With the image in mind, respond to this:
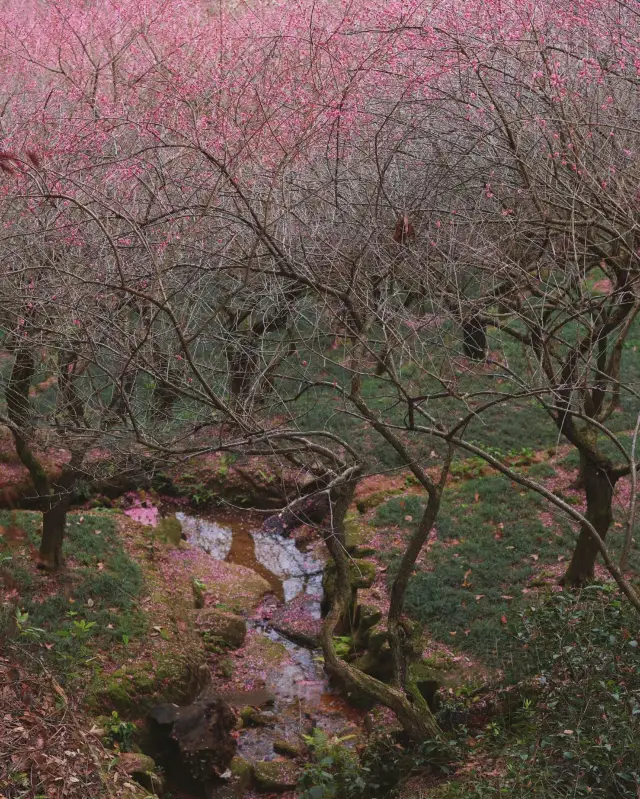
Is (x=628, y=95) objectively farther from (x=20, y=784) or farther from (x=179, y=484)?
(x=179, y=484)

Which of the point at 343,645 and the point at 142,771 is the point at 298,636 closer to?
A: the point at 343,645

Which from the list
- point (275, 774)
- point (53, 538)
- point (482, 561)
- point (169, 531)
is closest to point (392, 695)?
point (275, 774)

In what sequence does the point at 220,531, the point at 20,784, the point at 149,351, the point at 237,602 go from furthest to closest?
the point at 220,531 < the point at 237,602 < the point at 149,351 < the point at 20,784

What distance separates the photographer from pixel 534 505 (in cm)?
1020

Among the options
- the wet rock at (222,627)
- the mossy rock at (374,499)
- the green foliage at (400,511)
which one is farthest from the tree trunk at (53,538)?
the mossy rock at (374,499)

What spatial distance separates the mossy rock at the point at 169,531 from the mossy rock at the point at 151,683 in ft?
7.84

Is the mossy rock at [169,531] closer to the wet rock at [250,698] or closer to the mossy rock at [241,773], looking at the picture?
the wet rock at [250,698]

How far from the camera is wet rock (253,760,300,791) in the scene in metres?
6.43

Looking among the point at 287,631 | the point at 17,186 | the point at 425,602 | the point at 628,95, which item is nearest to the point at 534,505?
the point at 425,602

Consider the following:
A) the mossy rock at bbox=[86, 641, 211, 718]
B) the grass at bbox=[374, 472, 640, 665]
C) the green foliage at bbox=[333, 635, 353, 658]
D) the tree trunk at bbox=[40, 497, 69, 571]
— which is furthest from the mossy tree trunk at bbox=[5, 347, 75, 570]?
the grass at bbox=[374, 472, 640, 665]

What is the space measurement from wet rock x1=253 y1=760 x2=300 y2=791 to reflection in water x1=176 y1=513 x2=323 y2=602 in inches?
127

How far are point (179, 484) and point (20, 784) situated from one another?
7966 mm

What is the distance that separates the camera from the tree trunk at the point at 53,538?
25.9 feet

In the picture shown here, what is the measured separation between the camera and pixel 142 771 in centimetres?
586
